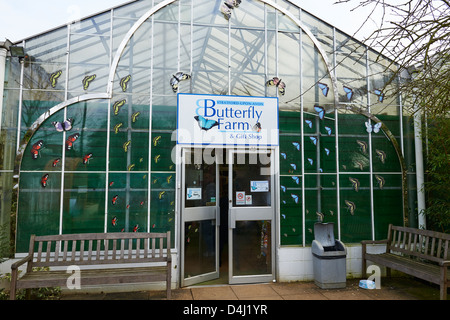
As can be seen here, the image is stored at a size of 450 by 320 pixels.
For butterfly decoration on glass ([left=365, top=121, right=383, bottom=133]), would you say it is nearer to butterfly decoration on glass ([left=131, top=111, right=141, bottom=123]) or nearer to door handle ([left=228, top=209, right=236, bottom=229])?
door handle ([left=228, top=209, right=236, bottom=229])

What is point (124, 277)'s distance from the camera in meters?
4.28

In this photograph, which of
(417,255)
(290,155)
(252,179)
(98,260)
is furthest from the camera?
(290,155)

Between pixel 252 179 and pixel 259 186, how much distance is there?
0.57 ft

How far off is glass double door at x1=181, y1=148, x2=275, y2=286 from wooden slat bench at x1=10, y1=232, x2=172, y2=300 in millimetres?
734

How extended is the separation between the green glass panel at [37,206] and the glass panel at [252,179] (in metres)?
2.89

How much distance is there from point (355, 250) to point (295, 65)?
3.56 metres

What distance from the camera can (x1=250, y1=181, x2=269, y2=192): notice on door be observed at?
219 inches

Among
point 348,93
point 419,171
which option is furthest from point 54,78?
point 419,171

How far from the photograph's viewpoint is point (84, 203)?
509cm

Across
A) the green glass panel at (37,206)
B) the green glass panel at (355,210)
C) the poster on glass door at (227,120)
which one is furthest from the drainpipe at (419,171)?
the green glass panel at (37,206)

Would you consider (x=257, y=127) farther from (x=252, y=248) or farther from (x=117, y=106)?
(x=117, y=106)
